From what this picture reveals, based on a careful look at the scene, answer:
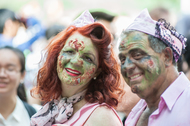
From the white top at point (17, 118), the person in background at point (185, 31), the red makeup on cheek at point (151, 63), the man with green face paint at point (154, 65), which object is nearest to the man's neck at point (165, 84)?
the man with green face paint at point (154, 65)

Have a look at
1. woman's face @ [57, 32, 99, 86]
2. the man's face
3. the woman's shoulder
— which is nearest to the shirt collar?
the man's face

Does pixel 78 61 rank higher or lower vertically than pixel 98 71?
higher

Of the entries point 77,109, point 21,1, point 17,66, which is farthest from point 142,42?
point 21,1

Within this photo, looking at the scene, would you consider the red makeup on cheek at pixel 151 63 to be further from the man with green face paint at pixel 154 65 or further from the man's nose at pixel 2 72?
the man's nose at pixel 2 72

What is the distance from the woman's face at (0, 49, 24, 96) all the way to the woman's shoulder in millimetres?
1784

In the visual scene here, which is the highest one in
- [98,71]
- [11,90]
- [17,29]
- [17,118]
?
[17,29]

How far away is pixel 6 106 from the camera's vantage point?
396cm

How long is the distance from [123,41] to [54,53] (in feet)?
2.53

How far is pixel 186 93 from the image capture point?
84.8 inches

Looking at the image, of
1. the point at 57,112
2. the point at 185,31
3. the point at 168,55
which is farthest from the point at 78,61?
the point at 185,31

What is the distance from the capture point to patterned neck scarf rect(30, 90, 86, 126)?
2.64 m

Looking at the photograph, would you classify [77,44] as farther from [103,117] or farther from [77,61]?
[103,117]

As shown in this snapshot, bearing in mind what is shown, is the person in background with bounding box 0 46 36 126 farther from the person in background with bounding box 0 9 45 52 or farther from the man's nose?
the person in background with bounding box 0 9 45 52

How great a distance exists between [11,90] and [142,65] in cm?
230
